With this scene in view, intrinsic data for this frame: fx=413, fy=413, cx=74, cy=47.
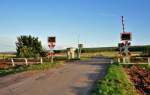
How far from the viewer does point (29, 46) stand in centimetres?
7494

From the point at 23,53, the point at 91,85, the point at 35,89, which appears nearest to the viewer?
the point at 35,89

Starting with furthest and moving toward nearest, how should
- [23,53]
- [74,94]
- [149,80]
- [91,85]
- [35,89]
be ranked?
[23,53] → [149,80] → [91,85] → [35,89] → [74,94]

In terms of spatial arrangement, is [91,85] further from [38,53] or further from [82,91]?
[38,53]

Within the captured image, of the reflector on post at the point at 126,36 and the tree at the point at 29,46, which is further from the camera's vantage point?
the tree at the point at 29,46

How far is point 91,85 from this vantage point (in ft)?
68.1

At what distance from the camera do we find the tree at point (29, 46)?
72438mm

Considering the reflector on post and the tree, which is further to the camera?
the tree

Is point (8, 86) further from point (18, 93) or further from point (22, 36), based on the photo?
point (22, 36)

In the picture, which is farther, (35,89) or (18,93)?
(35,89)

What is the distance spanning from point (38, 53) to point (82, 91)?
187 feet

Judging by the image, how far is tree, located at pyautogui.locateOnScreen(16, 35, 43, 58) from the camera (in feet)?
238

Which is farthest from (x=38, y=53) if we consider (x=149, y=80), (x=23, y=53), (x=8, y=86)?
(x=8, y=86)

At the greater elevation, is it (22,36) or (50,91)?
(22,36)

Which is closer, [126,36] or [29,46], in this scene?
[126,36]
